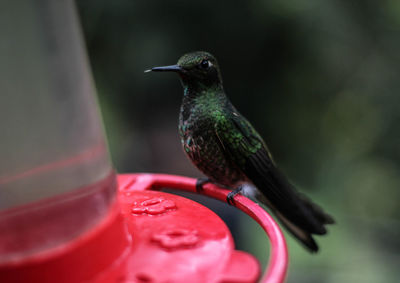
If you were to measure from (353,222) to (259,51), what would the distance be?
2.44m

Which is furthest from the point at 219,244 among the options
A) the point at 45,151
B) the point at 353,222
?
the point at 353,222

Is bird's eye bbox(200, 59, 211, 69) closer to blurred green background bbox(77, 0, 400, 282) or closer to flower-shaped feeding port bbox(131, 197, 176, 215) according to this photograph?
flower-shaped feeding port bbox(131, 197, 176, 215)

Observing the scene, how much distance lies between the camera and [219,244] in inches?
49.7

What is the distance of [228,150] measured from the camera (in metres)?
→ 2.67

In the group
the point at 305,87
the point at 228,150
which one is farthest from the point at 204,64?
the point at 305,87

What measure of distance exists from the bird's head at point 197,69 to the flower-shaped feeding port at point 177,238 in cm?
143

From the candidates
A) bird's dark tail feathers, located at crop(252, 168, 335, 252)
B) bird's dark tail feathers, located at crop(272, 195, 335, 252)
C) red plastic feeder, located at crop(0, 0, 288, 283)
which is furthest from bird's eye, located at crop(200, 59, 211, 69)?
red plastic feeder, located at crop(0, 0, 288, 283)

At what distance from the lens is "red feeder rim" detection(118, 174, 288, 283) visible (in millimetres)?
1128

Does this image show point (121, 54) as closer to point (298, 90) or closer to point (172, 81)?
point (172, 81)

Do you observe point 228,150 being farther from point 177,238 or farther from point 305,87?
point 305,87

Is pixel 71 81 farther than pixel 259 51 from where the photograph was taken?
No

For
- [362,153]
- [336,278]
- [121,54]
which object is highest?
[121,54]

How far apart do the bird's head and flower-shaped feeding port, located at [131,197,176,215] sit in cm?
117

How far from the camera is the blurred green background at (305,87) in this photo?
15.2 ft
